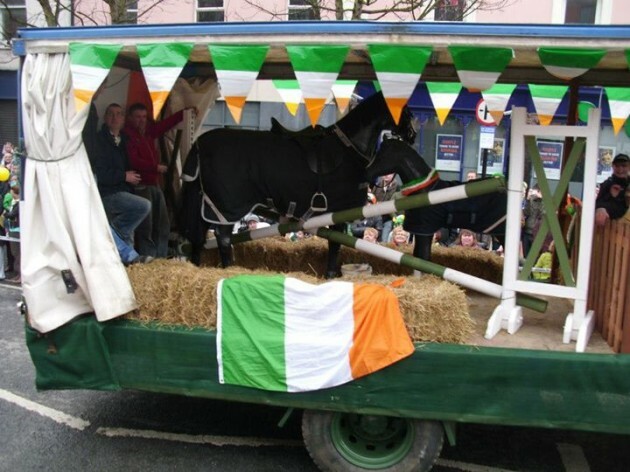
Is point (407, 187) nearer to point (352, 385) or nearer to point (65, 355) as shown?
point (352, 385)

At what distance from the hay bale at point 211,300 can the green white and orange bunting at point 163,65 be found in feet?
3.46

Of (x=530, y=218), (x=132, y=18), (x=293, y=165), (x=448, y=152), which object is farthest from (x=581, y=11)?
(x=293, y=165)

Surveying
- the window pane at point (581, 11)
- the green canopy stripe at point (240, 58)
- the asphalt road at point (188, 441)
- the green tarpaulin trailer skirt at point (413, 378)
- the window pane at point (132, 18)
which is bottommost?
the asphalt road at point (188, 441)

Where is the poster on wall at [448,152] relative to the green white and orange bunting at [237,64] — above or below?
below

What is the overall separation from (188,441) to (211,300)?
121 centimetres

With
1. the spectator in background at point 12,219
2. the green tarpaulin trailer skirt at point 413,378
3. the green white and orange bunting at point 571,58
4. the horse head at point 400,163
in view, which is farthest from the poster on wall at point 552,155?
the green tarpaulin trailer skirt at point 413,378

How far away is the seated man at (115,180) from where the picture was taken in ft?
15.3

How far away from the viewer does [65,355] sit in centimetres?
398

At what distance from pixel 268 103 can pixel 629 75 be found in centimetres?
1160

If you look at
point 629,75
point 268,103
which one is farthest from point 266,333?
point 268,103

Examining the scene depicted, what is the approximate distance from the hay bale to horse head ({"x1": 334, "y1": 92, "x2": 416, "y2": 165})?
1208 mm

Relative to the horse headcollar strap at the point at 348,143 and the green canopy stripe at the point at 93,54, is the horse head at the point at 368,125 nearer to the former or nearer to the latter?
the horse headcollar strap at the point at 348,143

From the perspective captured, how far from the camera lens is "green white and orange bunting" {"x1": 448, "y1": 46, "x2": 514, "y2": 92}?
345 centimetres

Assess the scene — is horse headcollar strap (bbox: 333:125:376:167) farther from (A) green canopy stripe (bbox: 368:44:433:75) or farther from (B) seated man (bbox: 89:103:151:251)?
(B) seated man (bbox: 89:103:151:251)
